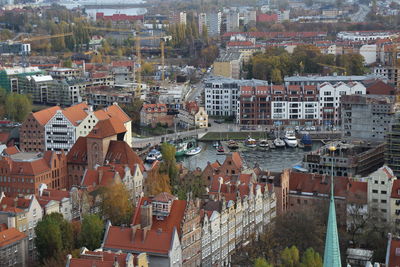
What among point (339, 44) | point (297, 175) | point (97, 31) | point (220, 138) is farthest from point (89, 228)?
point (97, 31)

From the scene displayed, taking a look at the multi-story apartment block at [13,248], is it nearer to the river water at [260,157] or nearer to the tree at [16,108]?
the river water at [260,157]

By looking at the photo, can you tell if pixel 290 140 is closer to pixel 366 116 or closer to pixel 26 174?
pixel 366 116

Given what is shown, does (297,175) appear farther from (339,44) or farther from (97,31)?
(97,31)

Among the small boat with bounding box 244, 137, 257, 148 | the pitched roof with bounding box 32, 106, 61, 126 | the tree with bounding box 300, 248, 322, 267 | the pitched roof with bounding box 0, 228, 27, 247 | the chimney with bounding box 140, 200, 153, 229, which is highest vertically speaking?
the chimney with bounding box 140, 200, 153, 229

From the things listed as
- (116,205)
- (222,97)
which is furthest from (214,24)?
(116,205)

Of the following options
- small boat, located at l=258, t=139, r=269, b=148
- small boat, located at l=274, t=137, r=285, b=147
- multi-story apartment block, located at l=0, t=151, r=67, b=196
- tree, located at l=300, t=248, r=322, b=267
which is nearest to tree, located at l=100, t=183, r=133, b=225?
multi-story apartment block, located at l=0, t=151, r=67, b=196

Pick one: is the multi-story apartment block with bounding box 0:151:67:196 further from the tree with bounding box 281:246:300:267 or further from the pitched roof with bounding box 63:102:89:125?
the tree with bounding box 281:246:300:267
